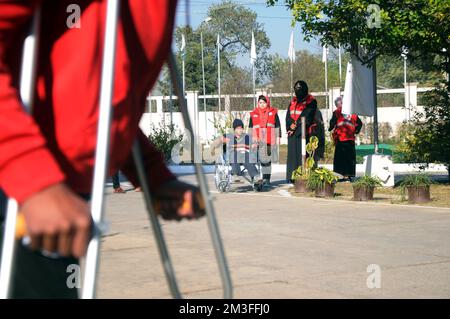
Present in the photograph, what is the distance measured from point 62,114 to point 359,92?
57.7 ft

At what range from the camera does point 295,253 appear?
9.51 meters

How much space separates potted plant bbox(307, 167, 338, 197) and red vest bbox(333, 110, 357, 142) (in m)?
4.00

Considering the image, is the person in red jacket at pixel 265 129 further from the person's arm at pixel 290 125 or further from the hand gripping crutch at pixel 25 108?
the hand gripping crutch at pixel 25 108

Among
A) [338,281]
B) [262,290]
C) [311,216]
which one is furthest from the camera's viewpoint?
[311,216]

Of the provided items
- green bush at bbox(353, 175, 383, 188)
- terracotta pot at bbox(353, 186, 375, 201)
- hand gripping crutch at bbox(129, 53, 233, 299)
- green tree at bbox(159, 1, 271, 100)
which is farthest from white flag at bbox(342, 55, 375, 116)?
green tree at bbox(159, 1, 271, 100)

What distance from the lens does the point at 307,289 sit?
7.37 m

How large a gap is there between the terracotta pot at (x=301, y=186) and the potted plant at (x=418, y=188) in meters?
2.74

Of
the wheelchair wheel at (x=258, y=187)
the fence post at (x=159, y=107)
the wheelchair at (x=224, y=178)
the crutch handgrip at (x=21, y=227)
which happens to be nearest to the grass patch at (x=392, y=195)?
the wheelchair wheel at (x=258, y=187)

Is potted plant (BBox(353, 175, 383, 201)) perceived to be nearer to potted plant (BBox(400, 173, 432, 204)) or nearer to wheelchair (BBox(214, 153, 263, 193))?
potted plant (BBox(400, 173, 432, 204))

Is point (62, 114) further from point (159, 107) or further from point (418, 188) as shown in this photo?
point (159, 107)

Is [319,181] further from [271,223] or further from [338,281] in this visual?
[338,281]

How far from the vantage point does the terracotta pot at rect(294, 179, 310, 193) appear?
674 inches

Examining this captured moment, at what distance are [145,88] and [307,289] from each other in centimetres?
538
